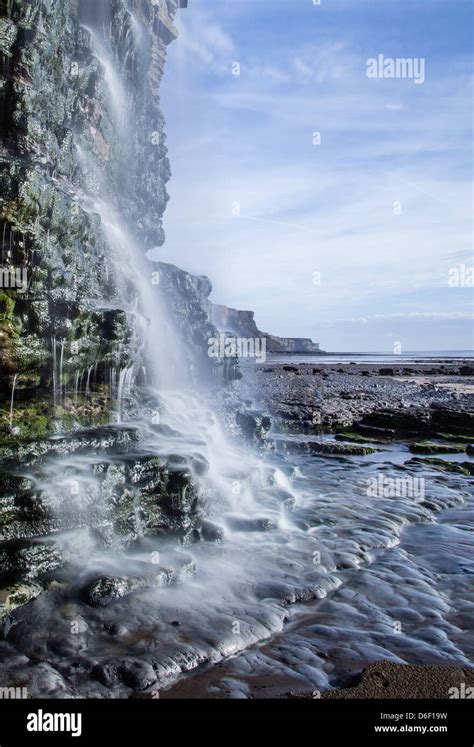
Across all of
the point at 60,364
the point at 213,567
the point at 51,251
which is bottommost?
the point at 213,567

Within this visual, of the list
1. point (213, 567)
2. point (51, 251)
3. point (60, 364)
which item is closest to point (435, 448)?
point (213, 567)

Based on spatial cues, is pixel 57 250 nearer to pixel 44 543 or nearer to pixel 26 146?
pixel 26 146

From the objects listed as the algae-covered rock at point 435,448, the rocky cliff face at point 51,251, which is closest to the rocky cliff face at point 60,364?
the rocky cliff face at point 51,251

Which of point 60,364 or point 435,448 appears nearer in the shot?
point 60,364

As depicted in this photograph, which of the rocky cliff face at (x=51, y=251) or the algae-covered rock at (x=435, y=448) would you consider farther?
the algae-covered rock at (x=435, y=448)

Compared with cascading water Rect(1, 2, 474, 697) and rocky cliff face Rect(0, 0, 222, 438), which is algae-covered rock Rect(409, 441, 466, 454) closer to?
cascading water Rect(1, 2, 474, 697)

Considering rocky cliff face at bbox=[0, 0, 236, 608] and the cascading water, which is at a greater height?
rocky cliff face at bbox=[0, 0, 236, 608]

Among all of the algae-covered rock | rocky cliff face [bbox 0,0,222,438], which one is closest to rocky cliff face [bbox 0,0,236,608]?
rocky cliff face [bbox 0,0,222,438]

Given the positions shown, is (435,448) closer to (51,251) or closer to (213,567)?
(213,567)

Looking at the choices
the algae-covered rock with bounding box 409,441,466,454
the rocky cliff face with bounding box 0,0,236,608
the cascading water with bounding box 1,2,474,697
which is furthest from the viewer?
the algae-covered rock with bounding box 409,441,466,454

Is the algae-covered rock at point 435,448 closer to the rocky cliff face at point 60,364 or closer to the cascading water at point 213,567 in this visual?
the cascading water at point 213,567

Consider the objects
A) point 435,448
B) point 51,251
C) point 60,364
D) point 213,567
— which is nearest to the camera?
point 213,567

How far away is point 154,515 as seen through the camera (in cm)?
1084
